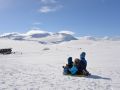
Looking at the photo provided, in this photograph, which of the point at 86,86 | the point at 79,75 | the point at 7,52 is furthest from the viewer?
the point at 7,52

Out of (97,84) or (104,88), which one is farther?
(97,84)

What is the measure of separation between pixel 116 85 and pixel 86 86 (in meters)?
1.58

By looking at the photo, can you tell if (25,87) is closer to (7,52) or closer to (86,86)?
(86,86)

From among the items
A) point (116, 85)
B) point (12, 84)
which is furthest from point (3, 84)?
point (116, 85)

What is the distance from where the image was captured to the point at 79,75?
15172 millimetres

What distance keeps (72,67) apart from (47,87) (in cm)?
481

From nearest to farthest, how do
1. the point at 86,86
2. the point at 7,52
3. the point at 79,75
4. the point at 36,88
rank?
the point at 36,88 < the point at 86,86 < the point at 79,75 < the point at 7,52

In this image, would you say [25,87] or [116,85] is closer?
[25,87]

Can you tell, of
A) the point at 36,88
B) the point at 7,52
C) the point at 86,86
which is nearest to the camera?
the point at 36,88

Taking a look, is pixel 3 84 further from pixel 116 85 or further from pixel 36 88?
pixel 116 85

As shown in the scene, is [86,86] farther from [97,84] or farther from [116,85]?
[116,85]

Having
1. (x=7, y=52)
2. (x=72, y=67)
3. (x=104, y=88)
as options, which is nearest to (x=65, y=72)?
(x=72, y=67)

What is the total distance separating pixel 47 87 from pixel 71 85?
51.3 inches

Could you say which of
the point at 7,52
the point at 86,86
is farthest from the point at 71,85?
the point at 7,52
